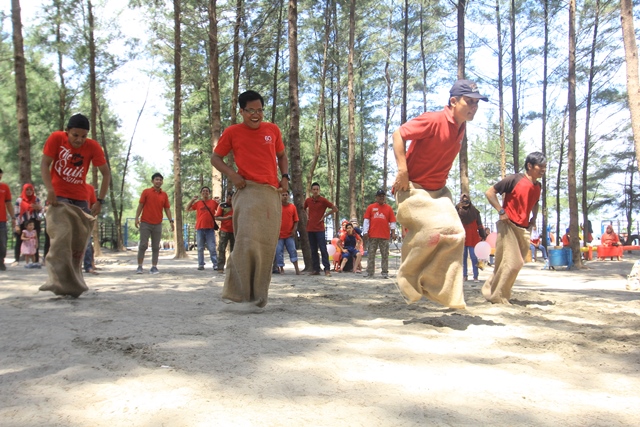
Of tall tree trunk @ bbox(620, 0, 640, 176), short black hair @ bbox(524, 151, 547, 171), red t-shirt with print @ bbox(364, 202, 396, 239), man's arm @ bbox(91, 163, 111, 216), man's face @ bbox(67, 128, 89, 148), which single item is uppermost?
tall tree trunk @ bbox(620, 0, 640, 176)

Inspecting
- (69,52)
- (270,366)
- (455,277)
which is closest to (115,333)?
(270,366)

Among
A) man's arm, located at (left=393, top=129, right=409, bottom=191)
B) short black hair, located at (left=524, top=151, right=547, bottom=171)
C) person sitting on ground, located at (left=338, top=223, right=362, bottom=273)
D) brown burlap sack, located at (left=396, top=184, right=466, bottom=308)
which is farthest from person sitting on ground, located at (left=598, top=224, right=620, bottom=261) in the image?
man's arm, located at (left=393, top=129, right=409, bottom=191)

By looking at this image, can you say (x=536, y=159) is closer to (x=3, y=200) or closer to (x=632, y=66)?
(x=632, y=66)

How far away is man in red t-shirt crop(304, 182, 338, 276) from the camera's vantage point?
12.4 m

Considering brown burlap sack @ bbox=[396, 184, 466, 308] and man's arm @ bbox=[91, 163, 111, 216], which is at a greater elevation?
man's arm @ bbox=[91, 163, 111, 216]

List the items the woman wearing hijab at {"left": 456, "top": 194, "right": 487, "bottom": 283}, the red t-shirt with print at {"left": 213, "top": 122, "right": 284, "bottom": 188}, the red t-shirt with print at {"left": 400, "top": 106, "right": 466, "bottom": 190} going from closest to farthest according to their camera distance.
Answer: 1. the red t-shirt with print at {"left": 400, "top": 106, "right": 466, "bottom": 190}
2. the red t-shirt with print at {"left": 213, "top": 122, "right": 284, "bottom": 188}
3. the woman wearing hijab at {"left": 456, "top": 194, "right": 487, "bottom": 283}

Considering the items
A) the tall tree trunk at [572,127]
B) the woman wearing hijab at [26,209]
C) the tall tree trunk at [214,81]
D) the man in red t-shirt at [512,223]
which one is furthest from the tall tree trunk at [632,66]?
the woman wearing hijab at [26,209]

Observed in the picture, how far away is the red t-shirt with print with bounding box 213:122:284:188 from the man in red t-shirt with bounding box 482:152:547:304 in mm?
2968

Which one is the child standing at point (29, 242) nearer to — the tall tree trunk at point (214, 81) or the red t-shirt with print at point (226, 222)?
the red t-shirt with print at point (226, 222)

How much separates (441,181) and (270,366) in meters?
2.79

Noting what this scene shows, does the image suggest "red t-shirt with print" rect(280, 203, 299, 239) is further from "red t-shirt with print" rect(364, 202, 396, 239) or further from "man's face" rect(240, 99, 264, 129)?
"man's face" rect(240, 99, 264, 129)

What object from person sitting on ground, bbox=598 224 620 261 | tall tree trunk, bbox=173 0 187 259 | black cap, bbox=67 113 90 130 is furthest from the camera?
person sitting on ground, bbox=598 224 620 261

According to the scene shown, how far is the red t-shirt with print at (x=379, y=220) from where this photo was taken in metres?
12.0

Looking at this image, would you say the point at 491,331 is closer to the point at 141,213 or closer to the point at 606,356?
the point at 606,356
